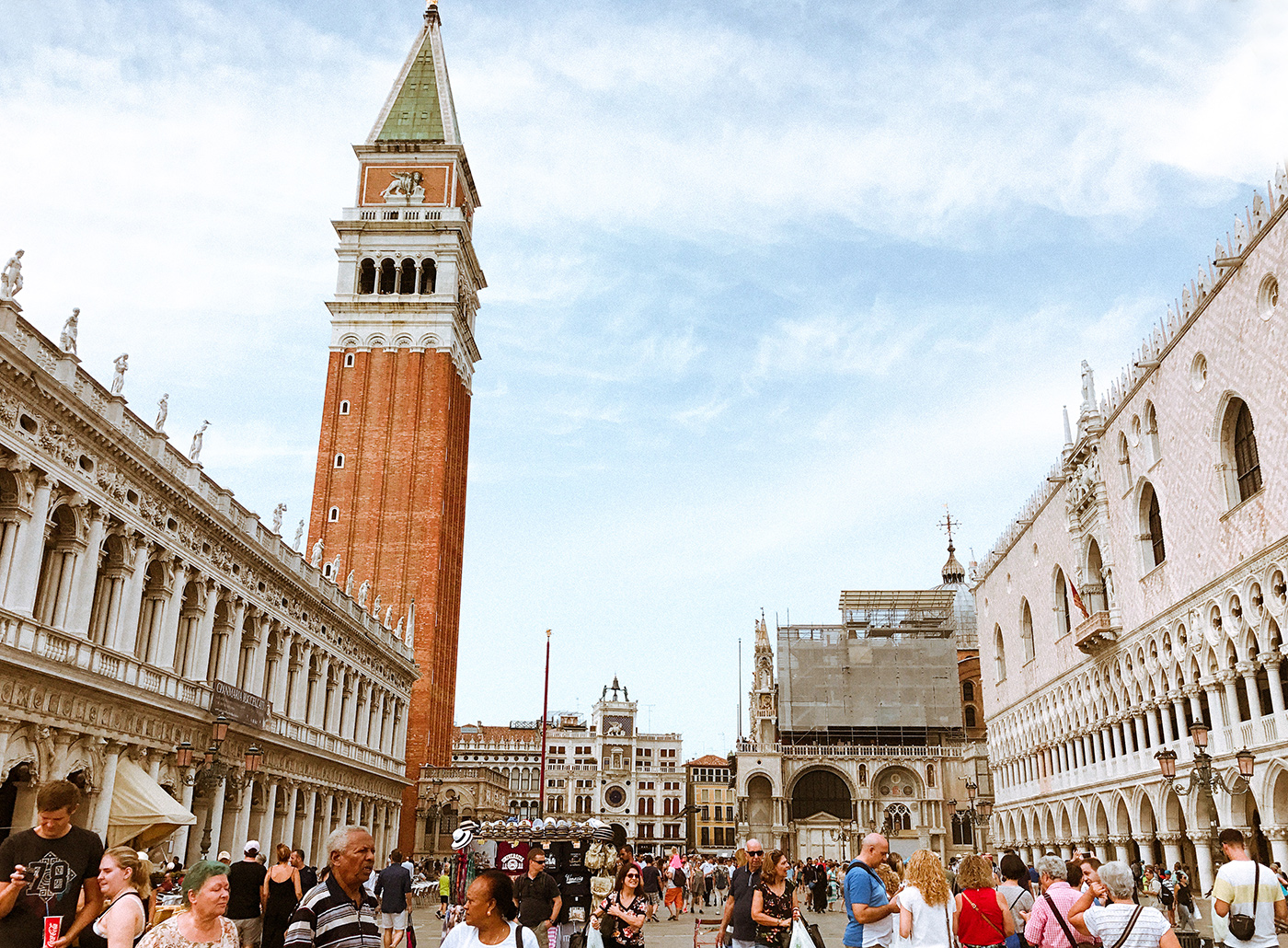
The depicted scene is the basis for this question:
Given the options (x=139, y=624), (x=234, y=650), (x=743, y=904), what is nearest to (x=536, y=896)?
(x=743, y=904)

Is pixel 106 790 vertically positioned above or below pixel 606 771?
below


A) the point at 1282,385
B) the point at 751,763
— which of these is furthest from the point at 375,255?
the point at 1282,385

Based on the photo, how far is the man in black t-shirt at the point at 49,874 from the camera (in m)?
5.80

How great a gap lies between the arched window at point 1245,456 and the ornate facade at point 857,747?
37.7 m

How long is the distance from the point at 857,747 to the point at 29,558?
51763 mm

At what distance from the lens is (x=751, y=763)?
62812 mm

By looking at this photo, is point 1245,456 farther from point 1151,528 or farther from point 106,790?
point 106,790

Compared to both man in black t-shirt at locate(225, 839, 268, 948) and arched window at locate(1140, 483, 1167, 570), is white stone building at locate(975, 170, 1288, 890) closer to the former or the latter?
arched window at locate(1140, 483, 1167, 570)

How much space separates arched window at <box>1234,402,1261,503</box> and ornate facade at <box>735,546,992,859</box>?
124ft

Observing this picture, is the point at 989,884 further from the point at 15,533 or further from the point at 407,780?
the point at 407,780

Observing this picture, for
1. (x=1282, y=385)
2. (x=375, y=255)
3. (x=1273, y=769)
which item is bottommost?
(x=1273, y=769)

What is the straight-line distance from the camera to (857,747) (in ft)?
207

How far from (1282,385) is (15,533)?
25.9 m

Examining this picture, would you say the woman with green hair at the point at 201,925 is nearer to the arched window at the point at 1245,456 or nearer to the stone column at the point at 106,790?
the stone column at the point at 106,790
